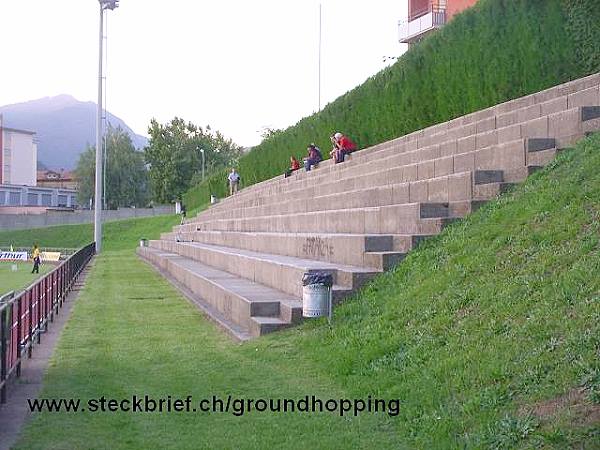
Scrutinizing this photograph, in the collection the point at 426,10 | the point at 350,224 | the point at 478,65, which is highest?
the point at 426,10

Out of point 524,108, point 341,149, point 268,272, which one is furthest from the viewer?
point 341,149

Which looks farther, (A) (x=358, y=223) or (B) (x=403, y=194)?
(A) (x=358, y=223)

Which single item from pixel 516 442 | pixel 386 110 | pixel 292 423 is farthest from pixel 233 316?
pixel 386 110

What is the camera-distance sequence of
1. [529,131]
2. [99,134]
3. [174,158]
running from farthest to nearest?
[174,158], [99,134], [529,131]

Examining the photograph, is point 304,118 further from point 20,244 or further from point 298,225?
point 20,244

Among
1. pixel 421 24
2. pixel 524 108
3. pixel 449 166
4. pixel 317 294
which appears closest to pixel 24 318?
pixel 317 294

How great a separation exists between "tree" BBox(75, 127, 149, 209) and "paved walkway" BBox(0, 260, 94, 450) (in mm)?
91597

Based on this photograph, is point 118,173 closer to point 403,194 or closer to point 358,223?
point 358,223

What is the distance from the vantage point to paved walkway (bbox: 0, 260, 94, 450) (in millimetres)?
7445

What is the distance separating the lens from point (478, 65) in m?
21.2

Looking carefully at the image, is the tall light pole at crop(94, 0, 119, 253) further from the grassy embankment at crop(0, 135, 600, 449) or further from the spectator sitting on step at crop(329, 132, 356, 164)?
the grassy embankment at crop(0, 135, 600, 449)

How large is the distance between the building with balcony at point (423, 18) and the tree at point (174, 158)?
5819 centimetres

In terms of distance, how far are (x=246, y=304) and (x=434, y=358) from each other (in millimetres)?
4867

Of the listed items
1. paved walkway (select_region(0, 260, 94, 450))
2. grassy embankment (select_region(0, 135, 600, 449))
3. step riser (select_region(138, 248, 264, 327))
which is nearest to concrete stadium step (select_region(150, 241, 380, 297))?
grassy embankment (select_region(0, 135, 600, 449))
